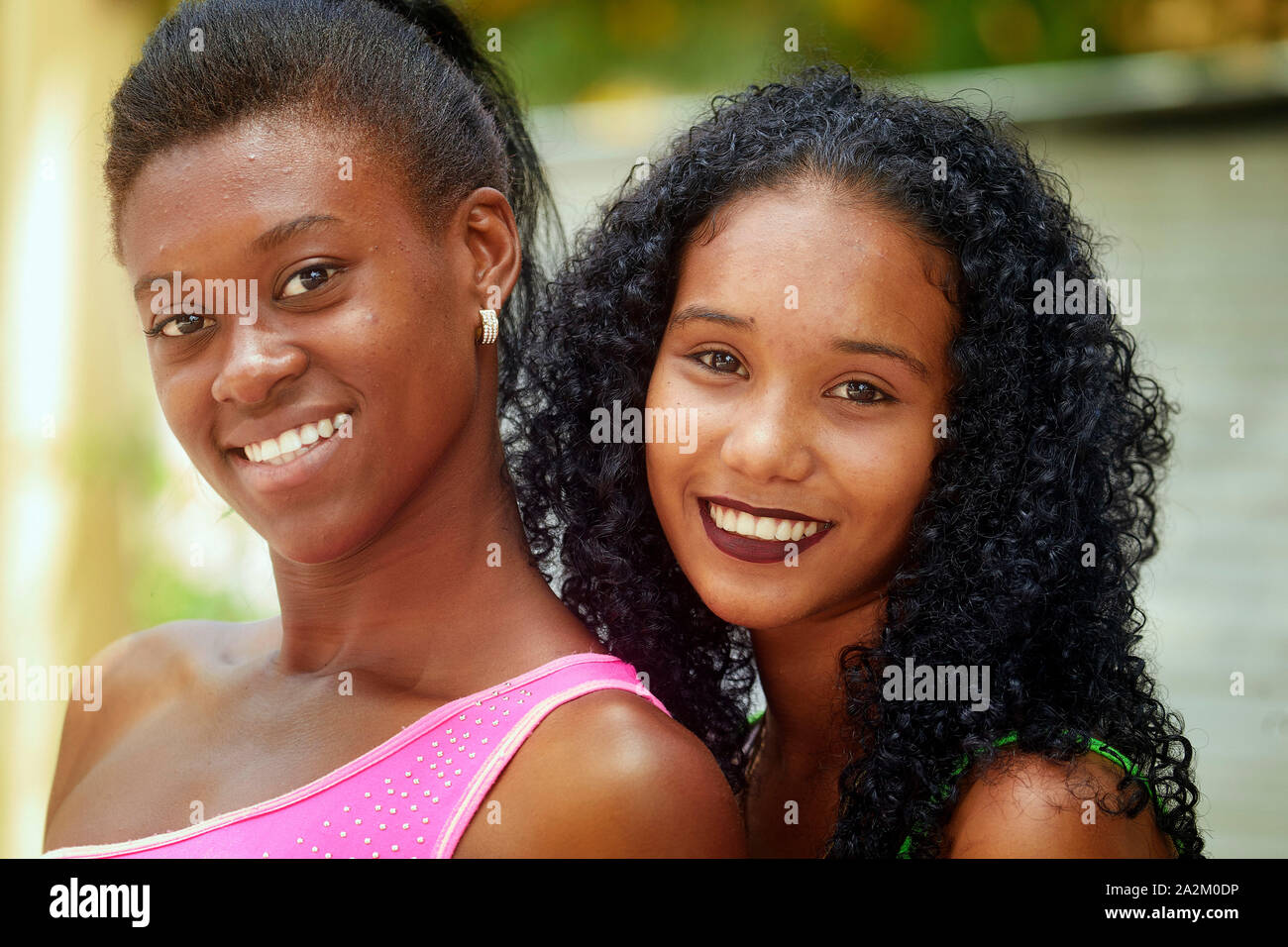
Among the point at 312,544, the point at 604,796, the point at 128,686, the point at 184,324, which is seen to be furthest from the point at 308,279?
the point at 128,686

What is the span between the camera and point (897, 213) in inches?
69.4

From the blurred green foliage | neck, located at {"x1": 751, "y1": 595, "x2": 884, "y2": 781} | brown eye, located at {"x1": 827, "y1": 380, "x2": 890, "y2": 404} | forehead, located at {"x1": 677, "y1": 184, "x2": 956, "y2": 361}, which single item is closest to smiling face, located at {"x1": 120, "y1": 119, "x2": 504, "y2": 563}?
forehead, located at {"x1": 677, "y1": 184, "x2": 956, "y2": 361}

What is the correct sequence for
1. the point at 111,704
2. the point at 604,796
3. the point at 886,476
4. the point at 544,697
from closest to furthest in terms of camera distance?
the point at 604,796, the point at 544,697, the point at 886,476, the point at 111,704

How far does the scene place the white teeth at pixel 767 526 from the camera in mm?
1749

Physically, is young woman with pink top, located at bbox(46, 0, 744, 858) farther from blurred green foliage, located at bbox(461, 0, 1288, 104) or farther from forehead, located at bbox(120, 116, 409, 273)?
blurred green foliage, located at bbox(461, 0, 1288, 104)

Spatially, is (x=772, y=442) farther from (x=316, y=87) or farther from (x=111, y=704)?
(x=111, y=704)

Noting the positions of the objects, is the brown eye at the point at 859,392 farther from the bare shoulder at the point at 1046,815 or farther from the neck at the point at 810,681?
the bare shoulder at the point at 1046,815

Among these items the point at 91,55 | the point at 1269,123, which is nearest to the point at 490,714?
the point at 91,55

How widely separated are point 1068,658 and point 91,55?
120 inches

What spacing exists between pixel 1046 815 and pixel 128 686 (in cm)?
143

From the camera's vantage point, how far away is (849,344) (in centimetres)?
168
